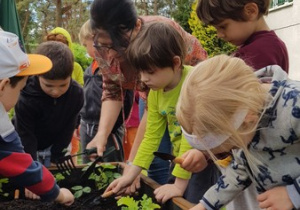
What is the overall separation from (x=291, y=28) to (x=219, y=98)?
866cm

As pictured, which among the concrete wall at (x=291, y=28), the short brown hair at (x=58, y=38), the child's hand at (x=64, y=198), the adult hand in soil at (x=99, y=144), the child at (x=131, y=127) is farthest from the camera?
the concrete wall at (x=291, y=28)

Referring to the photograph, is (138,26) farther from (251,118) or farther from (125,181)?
(251,118)

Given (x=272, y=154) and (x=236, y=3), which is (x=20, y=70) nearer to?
(x=236, y=3)

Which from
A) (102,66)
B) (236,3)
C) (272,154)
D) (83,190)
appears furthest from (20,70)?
(272,154)

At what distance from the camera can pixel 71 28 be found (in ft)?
63.3

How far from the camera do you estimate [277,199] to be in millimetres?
1223

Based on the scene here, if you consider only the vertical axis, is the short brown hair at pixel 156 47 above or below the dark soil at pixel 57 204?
above

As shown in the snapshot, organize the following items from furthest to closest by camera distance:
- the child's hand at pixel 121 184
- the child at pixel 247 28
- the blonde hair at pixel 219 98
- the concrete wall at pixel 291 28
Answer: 1. the concrete wall at pixel 291 28
2. the child's hand at pixel 121 184
3. the child at pixel 247 28
4. the blonde hair at pixel 219 98

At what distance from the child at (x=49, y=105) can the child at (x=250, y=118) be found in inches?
55.2

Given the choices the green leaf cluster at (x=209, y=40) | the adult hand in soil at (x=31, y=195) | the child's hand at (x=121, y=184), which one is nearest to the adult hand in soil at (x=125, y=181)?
the child's hand at (x=121, y=184)

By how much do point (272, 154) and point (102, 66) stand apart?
1.18 m

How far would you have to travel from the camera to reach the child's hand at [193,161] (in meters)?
1.56

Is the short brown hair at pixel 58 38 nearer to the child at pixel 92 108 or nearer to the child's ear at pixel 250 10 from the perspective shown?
the child at pixel 92 108

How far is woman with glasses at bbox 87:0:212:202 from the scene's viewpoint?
1.79 metres
